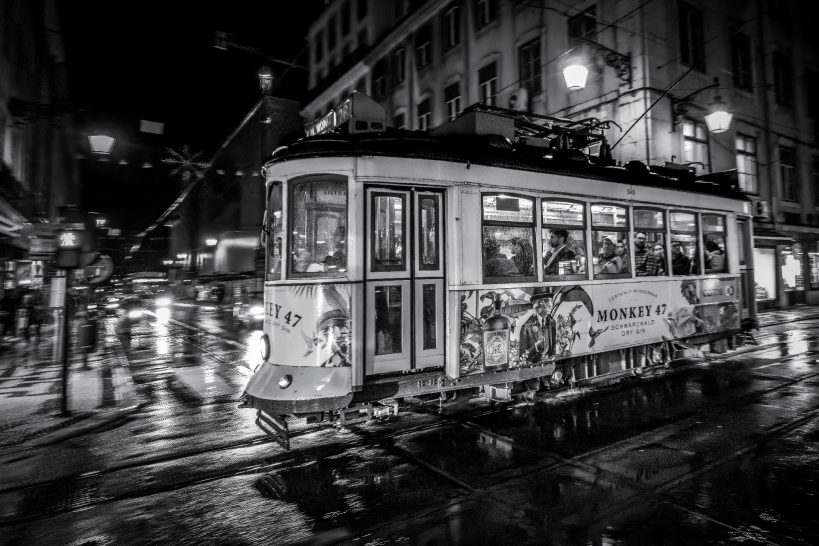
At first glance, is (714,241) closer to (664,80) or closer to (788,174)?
(664,80)

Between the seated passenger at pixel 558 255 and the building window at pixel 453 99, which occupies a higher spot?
the building window at pixel 453 99

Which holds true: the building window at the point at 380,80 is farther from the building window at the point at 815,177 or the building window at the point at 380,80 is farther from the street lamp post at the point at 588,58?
the building window at the point at 815,177

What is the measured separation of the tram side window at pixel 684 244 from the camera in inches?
338

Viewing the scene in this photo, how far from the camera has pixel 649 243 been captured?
26.8 ft

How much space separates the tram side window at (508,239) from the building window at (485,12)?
16242mm

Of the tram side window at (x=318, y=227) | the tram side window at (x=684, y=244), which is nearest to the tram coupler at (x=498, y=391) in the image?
the tram side window at (x=318, y=227)

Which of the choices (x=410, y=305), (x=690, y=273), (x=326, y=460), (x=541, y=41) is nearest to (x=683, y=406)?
(x=690, y=273)

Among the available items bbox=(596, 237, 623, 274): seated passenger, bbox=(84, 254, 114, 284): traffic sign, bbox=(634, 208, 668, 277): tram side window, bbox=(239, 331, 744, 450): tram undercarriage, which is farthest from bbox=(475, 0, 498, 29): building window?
bbox=(84, 254, 114, 284): traffic sign

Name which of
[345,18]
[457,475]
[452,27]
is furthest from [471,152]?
[345,18]

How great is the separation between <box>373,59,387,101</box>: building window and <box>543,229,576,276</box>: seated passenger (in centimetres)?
2321

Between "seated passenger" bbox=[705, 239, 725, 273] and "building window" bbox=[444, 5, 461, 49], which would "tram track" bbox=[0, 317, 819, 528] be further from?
"building window" bbox=[444, 5, 461, 49]

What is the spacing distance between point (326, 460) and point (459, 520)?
1990 millimetres

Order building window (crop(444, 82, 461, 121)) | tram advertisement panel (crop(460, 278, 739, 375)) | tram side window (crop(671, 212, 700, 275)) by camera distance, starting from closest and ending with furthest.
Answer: tram advertisement panel (crop(460, 278, 739, 375)) < tram side window (crop(671, 212, 700, 275)) < building window (crop(444, 82, 461, 121))

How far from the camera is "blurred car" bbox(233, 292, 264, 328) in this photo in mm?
19438
